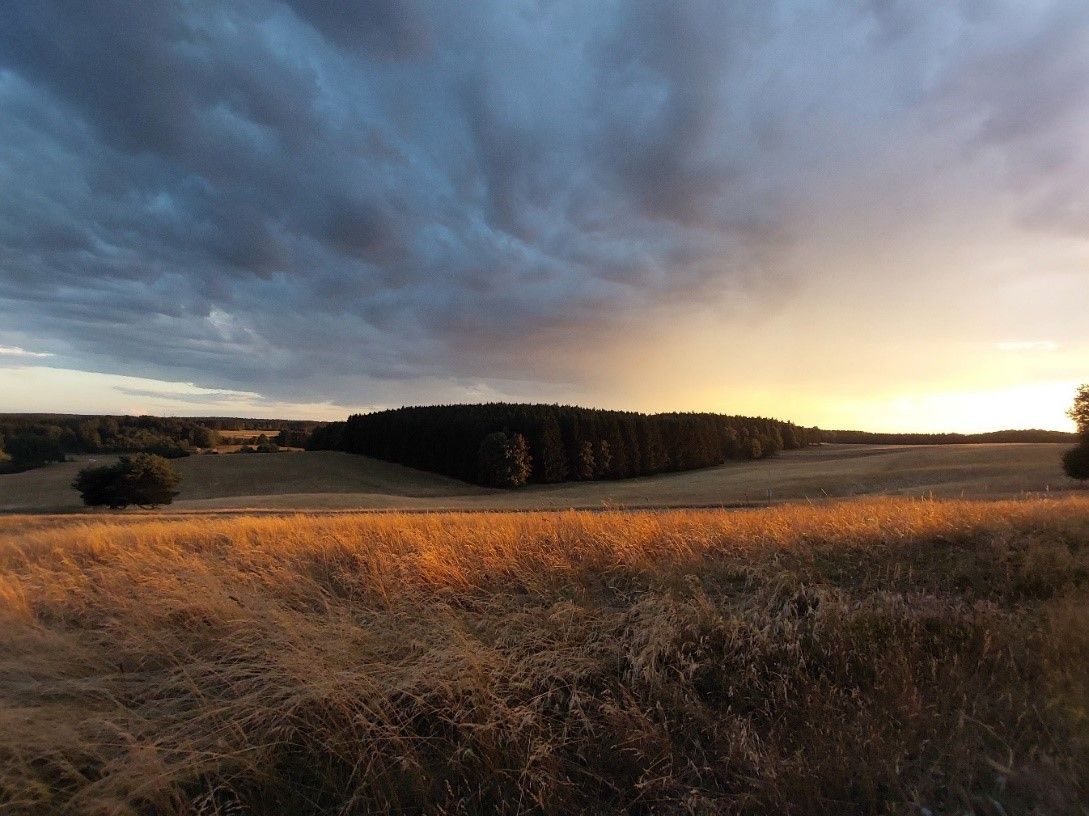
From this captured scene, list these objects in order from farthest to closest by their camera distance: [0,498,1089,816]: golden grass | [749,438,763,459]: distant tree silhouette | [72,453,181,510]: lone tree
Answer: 1. [749,438,763,459]: distant tree silhouette
2. [72,453,181,510]: lone tree
3. [0,498,1089,816]: golden grass

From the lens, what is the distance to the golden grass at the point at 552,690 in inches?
110

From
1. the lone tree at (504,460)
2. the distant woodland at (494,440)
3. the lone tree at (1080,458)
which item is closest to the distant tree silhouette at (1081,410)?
the lone tree at (1080,458)

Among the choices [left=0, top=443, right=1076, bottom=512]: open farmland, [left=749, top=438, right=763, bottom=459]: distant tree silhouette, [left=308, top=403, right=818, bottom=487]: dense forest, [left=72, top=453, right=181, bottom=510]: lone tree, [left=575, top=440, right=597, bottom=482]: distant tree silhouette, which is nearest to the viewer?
[left=0, top=443, right=1076, bottom=512]: open farmland

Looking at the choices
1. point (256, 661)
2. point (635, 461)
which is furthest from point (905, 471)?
point (256, 661)

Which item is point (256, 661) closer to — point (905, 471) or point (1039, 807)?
point (1039, 807)

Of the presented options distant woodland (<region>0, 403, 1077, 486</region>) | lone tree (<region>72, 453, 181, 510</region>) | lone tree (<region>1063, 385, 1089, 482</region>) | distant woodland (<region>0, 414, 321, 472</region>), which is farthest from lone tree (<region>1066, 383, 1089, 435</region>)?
distant woodland (<region>0, 414, 321, 472</region>)

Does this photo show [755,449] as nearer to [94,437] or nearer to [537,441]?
[537,441]

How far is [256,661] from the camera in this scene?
158 inches

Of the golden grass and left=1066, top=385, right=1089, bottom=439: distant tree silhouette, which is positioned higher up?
left=1066, top=385, right=1089, bottom=439: distant tree silhouette

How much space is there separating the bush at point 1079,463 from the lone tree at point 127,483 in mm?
59892

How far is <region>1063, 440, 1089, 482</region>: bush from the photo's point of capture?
118 ft

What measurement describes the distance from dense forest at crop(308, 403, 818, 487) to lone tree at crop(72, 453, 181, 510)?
39.1 m

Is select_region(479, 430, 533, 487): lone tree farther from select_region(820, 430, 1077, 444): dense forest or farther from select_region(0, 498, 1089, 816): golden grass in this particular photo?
select_region(0, 498, 1089, 816): golden grass

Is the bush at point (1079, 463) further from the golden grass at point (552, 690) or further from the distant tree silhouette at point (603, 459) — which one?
the distant tree silhouette at point (603, 459)
